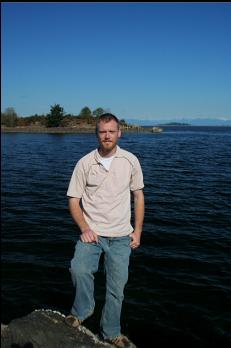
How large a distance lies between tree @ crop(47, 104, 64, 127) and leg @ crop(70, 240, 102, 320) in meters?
130

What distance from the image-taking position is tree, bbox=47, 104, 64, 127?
133375 millimetres

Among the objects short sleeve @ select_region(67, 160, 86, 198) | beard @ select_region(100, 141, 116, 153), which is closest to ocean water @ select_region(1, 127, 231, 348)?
short sleeve @ select_region(67, 160, 86, 198)

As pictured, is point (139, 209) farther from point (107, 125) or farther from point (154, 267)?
point (154, 267)

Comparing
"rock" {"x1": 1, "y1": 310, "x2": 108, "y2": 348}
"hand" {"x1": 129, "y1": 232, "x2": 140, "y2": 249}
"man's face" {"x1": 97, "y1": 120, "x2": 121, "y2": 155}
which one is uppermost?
"man's face" {"x1": 97, "y1": 120, "x2": 121, "y2": 155}

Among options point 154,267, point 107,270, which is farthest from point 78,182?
point 154,267

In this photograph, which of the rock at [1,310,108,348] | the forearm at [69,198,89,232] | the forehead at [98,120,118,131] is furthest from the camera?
the forearm at [69,198,89,232]

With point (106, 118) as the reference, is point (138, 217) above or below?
below

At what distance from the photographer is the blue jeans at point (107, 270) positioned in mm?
6020

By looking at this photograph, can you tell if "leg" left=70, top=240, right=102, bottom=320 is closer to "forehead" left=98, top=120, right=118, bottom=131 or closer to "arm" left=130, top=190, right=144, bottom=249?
"arm" left=130, top=190, right=144, bottom=249

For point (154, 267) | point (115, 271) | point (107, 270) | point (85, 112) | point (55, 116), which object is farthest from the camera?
point (85, 112)

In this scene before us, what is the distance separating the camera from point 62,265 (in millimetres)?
11328

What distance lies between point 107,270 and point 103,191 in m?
1.26

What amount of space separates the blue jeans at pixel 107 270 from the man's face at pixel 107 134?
1.44 m

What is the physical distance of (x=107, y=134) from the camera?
5988 mm
